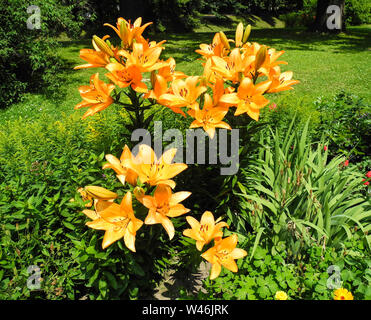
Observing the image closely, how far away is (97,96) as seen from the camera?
163cm

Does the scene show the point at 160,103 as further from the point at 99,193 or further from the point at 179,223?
the point at 179,223

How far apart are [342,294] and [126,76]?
1.78 m

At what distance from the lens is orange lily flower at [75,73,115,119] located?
1.58 metres

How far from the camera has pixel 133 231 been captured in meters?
1.37

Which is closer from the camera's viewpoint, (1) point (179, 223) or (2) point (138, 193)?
(2) point (138, 193)

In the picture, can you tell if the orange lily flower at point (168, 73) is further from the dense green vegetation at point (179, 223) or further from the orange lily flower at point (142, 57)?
the dense green vegetation at point (179, 223)

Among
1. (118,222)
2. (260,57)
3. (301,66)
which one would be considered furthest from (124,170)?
(301,66)

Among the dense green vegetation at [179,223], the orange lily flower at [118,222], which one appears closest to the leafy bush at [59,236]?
the dense green vegetation at [179,223]

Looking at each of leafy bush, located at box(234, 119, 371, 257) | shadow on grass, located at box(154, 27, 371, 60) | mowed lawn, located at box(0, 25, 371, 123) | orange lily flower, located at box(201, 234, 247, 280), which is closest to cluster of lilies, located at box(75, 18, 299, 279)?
orange lily flower, located at box(201, 234, 247, 280)

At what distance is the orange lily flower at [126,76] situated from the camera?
1501 millimetres

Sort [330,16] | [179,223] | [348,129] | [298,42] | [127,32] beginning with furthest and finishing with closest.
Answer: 1. [330,16]
2. [298,42]
3. [348,129]
4. [179,223]
5. [127,32]
